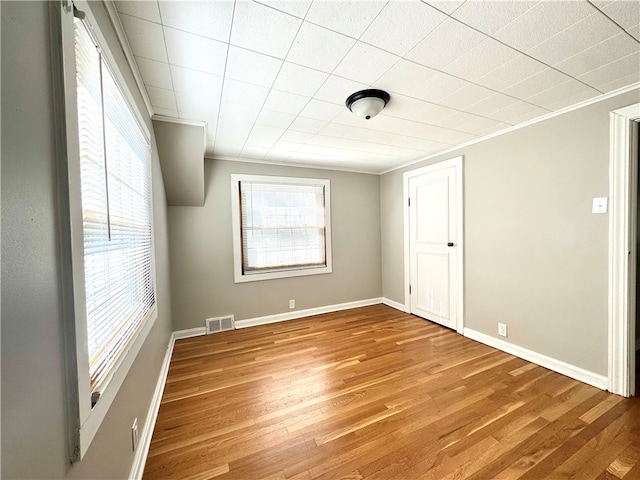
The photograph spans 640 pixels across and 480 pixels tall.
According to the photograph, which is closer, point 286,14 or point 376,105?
point 286,14

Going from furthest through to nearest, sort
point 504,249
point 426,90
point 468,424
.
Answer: point 504,249 → point 426,90 → point 468,424

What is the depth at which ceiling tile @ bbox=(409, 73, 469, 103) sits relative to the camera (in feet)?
5.47

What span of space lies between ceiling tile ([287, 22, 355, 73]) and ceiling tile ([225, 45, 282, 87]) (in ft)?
0.42

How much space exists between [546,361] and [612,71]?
2308mm

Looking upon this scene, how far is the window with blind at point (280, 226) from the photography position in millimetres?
3434

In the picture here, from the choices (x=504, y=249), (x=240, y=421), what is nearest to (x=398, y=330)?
(x=504, y=249)

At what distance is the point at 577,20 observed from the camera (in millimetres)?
1227

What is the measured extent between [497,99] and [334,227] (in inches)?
98.7

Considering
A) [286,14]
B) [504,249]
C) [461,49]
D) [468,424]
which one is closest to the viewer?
[286,14]

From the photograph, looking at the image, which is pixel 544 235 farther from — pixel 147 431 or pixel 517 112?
Result: pixel 147 431

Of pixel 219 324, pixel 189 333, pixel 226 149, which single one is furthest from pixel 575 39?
pixel 189 333

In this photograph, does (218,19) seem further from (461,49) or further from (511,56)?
(511,56)

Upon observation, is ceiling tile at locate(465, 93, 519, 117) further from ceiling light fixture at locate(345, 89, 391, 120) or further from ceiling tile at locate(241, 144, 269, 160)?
ceiling tile at locate(241, 144, 269, 160)

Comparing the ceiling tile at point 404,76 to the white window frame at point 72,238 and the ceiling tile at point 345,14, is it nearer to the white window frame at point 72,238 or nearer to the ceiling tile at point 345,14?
the ceiling tile at point 345,14
